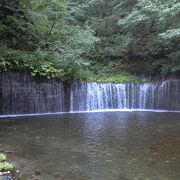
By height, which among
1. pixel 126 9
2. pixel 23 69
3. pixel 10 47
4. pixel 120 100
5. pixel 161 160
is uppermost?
pixel 126 9

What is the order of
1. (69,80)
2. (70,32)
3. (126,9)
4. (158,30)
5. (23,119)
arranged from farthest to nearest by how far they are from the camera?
(126,9), (158,30), (70,32), (69,80), (23,119)

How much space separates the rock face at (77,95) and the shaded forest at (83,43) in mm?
434

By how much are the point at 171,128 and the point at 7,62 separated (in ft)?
20.6

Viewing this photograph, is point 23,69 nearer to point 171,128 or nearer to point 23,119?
point 23,119

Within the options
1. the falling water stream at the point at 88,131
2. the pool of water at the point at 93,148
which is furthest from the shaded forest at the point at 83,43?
the pool of water at the point at 93,148

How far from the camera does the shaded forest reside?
13.8m

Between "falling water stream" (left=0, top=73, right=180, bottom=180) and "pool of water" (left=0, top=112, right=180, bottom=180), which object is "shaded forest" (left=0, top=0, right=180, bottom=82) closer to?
"falling water stream" (left=0, top=73, right=180, bottom=180)

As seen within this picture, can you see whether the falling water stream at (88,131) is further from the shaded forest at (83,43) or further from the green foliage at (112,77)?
the shaded forest at (83,43)

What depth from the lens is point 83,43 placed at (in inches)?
601

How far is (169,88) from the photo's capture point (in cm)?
1477

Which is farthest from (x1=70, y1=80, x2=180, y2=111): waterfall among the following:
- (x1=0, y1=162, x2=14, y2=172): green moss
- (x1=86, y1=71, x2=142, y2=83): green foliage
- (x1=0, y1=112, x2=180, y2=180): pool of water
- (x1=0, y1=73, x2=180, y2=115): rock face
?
(x1=0, y1=162, x2=14, y2=172): green moss

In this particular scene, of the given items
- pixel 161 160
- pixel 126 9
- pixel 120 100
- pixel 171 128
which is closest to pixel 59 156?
pixel 161 160

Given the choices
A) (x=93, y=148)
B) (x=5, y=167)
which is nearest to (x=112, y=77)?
(x=93, y=148)

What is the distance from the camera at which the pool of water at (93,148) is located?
5988 mm
